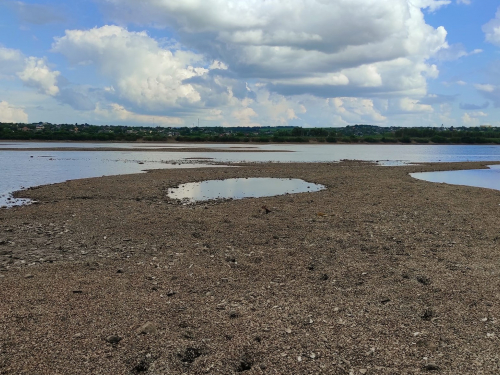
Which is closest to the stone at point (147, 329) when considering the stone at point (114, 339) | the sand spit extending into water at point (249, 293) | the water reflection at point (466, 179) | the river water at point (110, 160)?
the sand spit extending into water at point (249, 293)

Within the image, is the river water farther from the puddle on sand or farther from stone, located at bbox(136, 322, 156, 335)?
stone, located at bbox(136, 322, 156, 335)

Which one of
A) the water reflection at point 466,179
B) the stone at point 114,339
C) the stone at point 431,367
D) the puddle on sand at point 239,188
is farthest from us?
the water reflection at point 466,179

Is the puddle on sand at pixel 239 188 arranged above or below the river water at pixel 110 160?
below

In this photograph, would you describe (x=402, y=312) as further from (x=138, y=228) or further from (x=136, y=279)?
(x=138, y=228)

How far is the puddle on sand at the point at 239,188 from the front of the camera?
24.2 m

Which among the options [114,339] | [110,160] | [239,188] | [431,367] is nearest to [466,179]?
[239,188]

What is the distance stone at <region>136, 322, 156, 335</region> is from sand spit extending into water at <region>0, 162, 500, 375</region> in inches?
0.7

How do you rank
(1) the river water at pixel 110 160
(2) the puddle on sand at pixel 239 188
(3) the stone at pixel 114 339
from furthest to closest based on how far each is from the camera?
(1) the river water at pixel 110 160 → (2) the puddle on sand at pixel 239 188 → (3) the stone at pixel 114 339

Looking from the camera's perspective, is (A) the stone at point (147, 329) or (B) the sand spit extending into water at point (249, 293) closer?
(B) the sand spit extending into water at point (249, 293)

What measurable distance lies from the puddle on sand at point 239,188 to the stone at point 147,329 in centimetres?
1508

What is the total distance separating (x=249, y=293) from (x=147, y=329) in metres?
2.36

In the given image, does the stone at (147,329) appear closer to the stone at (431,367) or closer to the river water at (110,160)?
the stone at (431,367)

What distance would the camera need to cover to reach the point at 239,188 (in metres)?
28.1

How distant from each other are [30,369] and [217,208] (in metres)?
13.8
